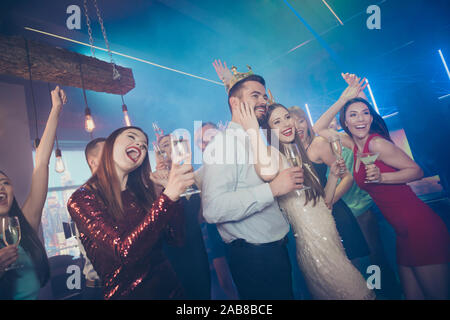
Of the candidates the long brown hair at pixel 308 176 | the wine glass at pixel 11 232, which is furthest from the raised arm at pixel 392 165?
the wine glass at pixel 11 232

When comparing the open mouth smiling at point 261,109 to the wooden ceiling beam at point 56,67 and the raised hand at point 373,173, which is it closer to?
the raised hand at point 373,173

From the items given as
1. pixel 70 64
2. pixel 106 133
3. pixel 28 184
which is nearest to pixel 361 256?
pixel 28 184

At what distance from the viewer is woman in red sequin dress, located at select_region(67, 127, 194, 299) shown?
1127 mm

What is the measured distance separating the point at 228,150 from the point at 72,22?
7.61ft

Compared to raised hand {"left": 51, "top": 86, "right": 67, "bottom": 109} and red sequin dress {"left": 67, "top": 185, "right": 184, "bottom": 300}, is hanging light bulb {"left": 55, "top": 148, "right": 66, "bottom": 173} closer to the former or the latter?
raised hand {"left": 51, "top": 86, "right": 67, "bottom": 109}

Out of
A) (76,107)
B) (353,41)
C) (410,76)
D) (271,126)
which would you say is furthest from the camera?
(76,107)

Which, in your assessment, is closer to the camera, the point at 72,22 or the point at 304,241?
the point at 304,241

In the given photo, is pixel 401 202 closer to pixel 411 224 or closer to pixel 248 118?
pixel 411 224

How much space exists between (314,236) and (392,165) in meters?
0.99

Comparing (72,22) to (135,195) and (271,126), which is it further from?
(271,126)

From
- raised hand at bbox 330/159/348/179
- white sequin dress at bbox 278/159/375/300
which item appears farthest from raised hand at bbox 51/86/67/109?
raised hand at bbox 330/159/348/179

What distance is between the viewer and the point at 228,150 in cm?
154

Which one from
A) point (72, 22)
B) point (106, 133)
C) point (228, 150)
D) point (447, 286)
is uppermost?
point (72, 22)

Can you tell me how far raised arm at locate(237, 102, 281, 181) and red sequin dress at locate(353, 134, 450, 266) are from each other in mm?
946
